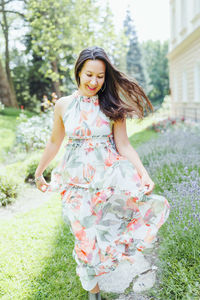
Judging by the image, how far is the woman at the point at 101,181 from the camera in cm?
207

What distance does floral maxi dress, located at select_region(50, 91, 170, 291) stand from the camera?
2.05 meters

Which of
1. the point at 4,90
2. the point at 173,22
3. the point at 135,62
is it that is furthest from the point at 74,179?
the point at 135,62

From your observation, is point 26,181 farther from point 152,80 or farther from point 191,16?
point 152,80

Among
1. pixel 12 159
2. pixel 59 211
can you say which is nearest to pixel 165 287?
pixel 59 211

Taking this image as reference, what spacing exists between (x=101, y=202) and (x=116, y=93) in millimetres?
835

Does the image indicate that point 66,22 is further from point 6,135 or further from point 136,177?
point 136,177

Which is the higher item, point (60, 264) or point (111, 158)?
point (111, 158)

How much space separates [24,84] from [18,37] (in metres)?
3.73

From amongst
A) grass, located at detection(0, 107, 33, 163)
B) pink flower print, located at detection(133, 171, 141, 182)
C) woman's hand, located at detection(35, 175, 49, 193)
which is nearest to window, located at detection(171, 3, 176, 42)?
grass, located at detection(0, 107, 33, 163)

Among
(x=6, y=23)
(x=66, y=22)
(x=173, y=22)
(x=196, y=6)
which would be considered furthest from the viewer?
(x=6, y=23)

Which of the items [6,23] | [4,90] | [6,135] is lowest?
[6,135]

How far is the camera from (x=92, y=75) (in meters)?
2.18

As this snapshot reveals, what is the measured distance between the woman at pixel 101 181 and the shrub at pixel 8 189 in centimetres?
251

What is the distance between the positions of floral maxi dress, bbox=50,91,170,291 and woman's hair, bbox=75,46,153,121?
0.31 ft
